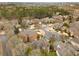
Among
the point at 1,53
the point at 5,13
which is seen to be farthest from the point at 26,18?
the point at 1,53

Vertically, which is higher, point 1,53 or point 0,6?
point 0,6

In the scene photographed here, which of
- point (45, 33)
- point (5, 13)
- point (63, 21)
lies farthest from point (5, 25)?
point (63, 21)

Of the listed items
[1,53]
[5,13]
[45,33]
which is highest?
[5,13]

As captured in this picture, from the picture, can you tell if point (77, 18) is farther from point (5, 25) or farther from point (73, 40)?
point (5, 25)

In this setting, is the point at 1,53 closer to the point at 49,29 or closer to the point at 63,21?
the point at 49,29

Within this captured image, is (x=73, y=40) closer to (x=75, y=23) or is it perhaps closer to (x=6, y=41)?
(x=75, y=23)

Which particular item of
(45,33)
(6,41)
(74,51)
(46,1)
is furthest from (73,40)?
(6,41)

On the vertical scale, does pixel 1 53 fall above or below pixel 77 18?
Answer: below
